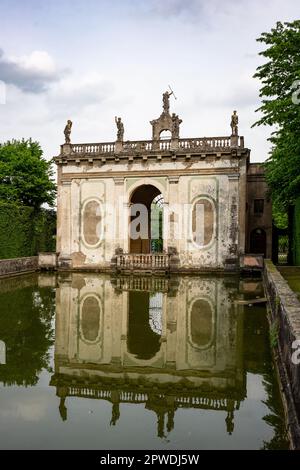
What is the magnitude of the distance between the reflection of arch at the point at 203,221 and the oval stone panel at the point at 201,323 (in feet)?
38.7

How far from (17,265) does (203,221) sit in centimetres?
1153

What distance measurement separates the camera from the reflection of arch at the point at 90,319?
30.7 ft

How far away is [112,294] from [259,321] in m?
6.61

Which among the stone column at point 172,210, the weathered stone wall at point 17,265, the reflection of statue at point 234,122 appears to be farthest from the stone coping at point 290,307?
the reflection of statue at point 234,122

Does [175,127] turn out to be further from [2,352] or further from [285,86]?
[2,352]

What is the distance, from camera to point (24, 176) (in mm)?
34344

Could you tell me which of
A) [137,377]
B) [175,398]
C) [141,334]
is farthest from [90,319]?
[175,398]

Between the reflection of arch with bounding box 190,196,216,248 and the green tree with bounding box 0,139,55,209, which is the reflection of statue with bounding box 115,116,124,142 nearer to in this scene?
the reflection of arch with bounding box 190,196,216,248

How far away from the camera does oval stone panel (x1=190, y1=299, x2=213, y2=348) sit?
9.09m

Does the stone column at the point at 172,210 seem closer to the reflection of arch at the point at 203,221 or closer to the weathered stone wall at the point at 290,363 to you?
the reflection of arch at the point at 203,221

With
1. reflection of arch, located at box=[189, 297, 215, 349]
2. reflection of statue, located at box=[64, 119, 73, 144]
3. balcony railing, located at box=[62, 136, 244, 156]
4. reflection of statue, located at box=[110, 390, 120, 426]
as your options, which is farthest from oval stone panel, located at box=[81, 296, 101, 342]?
reflection of statue, located at box=[64, 119, 73, 144]

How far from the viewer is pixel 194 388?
6316mm

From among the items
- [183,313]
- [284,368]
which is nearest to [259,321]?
[183,313]

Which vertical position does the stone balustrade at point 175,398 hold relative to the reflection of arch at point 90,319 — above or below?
below
